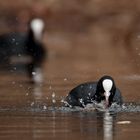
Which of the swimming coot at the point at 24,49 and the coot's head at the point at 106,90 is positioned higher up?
the swimming coot at the point at 24,49

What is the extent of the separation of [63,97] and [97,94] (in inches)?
28.1

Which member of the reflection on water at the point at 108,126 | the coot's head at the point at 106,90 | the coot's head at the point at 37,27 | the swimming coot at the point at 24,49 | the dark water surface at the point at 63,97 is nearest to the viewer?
the reflection on water at the point at 108,126

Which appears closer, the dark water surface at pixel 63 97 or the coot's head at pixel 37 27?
the dark water surface at pixel 63 97

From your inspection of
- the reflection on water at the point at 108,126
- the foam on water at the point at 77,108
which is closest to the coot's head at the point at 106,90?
the foam on water at the point at 77,108

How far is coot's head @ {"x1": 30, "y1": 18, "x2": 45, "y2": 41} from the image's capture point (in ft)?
80.0

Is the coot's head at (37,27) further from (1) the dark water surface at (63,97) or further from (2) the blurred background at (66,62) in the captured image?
(1) the dark water surface at (63,97)

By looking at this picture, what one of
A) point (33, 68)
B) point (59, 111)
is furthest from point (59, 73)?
point (59, 111)

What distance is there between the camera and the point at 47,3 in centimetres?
2922

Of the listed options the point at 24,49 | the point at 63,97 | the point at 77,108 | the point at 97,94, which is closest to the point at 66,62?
the point at 24,49

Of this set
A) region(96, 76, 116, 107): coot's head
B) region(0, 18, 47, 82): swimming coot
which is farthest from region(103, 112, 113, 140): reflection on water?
region(0, 18, 47, 82): swimming coot

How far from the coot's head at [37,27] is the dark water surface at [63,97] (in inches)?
54.2

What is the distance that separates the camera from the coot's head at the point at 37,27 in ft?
80.0

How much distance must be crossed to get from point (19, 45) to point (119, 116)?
1202cm

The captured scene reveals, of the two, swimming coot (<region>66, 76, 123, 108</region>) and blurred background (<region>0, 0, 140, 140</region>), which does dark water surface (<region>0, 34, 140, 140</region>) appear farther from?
swimming coot (<region>66, 76, 123, 108</region>)
